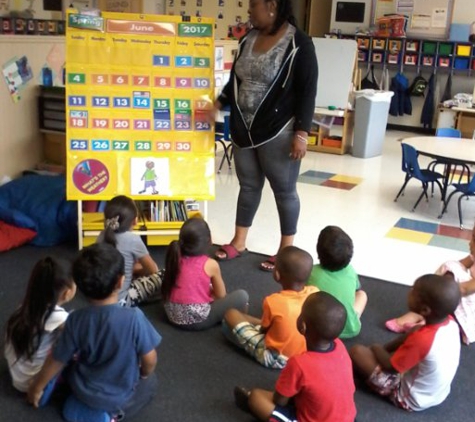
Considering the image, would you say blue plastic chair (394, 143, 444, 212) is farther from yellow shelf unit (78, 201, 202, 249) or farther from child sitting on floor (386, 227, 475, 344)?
yellow shelf unit (78, 201, 202, 249)

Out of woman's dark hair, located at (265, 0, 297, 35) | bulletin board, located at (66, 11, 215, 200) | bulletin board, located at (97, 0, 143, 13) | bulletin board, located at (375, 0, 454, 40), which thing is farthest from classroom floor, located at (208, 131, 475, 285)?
bulletin board, located at (97, 0, 143, 13)

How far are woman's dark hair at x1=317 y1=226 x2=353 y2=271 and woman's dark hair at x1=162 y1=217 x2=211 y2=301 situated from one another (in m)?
0.53

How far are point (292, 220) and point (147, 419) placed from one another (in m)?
1.68

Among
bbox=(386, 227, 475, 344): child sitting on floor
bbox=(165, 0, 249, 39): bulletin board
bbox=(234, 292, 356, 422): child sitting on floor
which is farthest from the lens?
bbox=(165, 0, 249, 39): bulletin board

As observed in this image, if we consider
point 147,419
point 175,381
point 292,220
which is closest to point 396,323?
point 292,220

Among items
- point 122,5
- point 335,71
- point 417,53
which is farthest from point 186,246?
point 417,53

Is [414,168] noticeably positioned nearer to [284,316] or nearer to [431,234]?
[431,234]

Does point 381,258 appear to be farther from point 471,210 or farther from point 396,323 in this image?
point 471,210

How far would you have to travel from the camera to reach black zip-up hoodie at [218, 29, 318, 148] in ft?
10.6

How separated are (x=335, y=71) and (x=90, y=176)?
4369 millimetres

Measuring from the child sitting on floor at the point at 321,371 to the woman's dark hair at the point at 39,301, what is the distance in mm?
834

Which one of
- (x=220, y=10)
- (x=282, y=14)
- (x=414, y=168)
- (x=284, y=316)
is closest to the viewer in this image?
(x=284, y=316)

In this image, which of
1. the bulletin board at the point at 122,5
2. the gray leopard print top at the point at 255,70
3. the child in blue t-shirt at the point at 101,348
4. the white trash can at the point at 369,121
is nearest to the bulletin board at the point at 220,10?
the bulletin board at the point at 122,5

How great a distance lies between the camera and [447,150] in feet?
15.5
